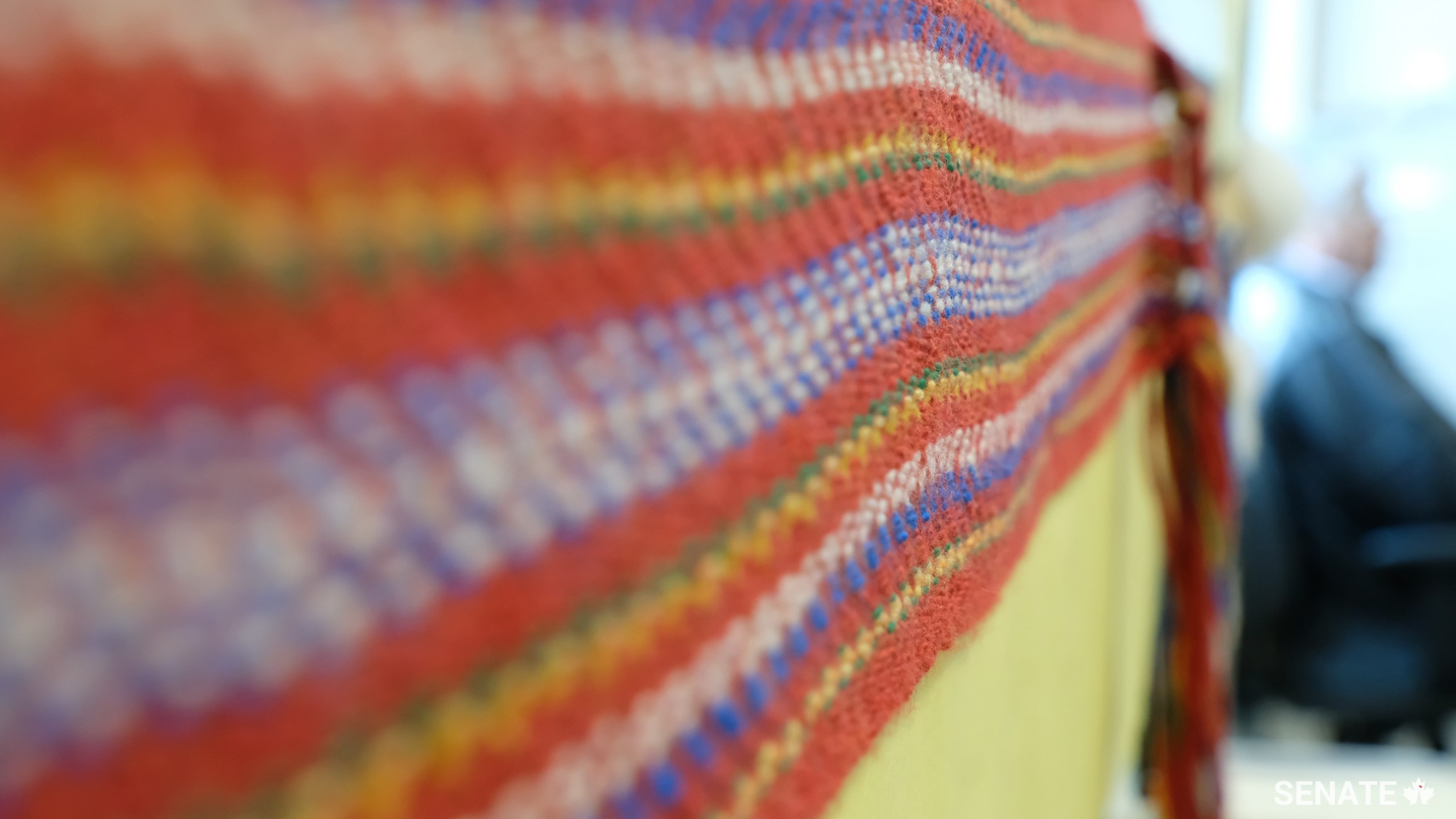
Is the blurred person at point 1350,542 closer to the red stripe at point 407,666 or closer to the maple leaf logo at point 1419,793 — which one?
the maple leaf logo at point 1419,793

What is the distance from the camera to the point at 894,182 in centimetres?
14

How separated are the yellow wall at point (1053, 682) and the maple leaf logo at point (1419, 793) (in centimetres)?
13

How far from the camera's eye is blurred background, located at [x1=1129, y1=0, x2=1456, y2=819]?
0.56 metres

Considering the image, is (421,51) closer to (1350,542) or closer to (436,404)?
(436,404)

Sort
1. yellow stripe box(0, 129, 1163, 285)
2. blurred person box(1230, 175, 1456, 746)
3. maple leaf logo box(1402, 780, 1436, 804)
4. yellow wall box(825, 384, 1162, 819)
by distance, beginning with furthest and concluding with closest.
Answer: blurred person box(1230, 175, 1456, 746) → maple leaf logo box(1402, 780, 1436, 804) → yellow wall box(825, 384, 1162, 819) → yellow stripe box(0, 129, 1163, 285)

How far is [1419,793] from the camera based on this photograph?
50cm

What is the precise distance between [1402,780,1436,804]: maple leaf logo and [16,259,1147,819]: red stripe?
0.54m

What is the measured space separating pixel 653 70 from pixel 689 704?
0.18ft

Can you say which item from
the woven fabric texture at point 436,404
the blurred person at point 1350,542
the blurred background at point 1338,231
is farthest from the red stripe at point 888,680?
the blurred person at point 1350,542

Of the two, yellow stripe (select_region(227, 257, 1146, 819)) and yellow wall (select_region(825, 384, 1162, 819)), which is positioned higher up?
yellow stripe (select_region(227, 257, 1146, 819))

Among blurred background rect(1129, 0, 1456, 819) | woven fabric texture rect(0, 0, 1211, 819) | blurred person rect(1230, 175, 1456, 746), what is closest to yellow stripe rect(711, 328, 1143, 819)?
woven fabric texture rect(0, 0, 1211, 819)

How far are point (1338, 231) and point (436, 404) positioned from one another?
1503mm

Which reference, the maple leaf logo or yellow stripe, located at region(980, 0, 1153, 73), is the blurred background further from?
yellow stripe, located at region(980, 0, 1153, 73)

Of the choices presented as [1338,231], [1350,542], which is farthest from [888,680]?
[1338,231]
